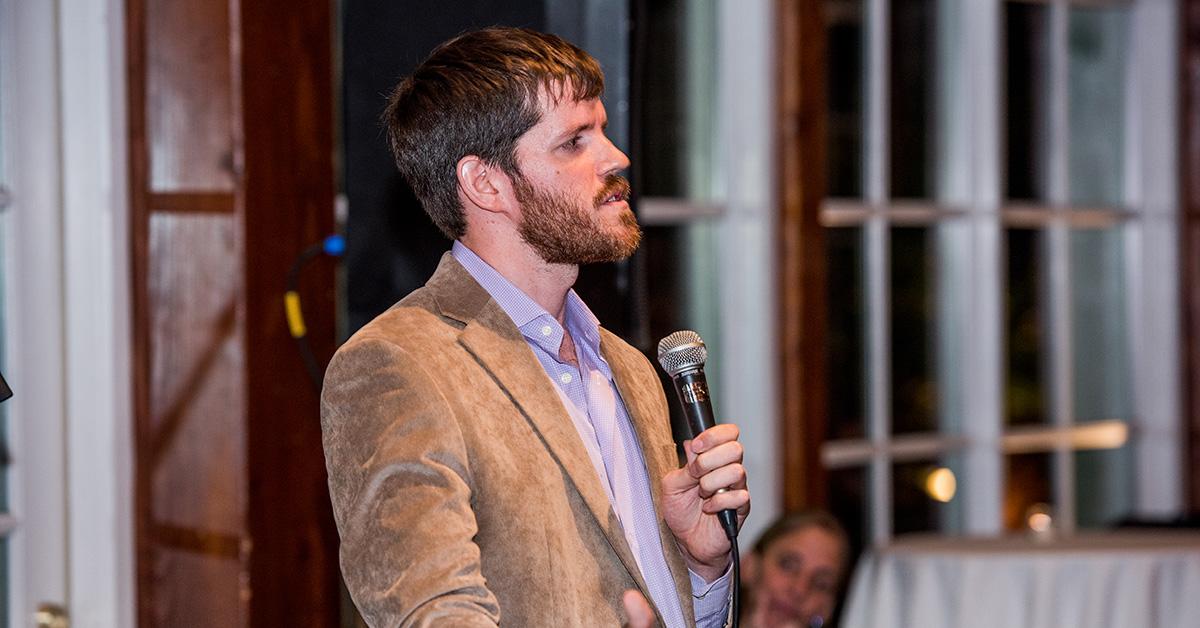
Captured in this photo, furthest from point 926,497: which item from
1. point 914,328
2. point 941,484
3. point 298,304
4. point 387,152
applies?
point 387,152

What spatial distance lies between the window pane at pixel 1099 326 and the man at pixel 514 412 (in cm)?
337

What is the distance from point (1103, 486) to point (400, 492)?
3815mm

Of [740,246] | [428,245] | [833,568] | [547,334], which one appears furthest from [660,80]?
[547,334]

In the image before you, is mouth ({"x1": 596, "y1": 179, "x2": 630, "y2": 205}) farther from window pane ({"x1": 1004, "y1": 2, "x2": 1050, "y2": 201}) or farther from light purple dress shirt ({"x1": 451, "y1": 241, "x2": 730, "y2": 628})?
window pane ({"x1": 1004, "y1": 2, "x2": 1050, "y2": 201})

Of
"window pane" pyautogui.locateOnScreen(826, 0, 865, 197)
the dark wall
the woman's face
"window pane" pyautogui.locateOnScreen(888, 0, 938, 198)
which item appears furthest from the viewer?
Answer: "window pane" pyautogui.locateOnScreen(888, 0, 938, 198)

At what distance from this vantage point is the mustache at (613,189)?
1.24m

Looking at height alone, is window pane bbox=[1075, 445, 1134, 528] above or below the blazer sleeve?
below

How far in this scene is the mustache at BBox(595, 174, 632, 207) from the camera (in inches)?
49.0

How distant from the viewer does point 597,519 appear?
47.5 inches

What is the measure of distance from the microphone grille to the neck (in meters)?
0.11

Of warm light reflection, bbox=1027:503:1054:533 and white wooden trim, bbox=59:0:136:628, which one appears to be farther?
warm light reflection, bbox=1027:503:1054:533

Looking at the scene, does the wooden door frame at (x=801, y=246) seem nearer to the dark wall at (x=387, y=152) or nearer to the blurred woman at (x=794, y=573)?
the blurred woman at (x=794, y=573)

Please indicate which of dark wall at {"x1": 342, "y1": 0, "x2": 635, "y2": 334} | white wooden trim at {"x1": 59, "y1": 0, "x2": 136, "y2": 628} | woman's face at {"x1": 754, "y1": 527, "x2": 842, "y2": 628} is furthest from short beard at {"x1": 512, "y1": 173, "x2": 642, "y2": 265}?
woman's face at {"x1": 754, "y1": 527, "x2": 842, "y2": 628}

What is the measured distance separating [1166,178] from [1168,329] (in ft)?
1.55
